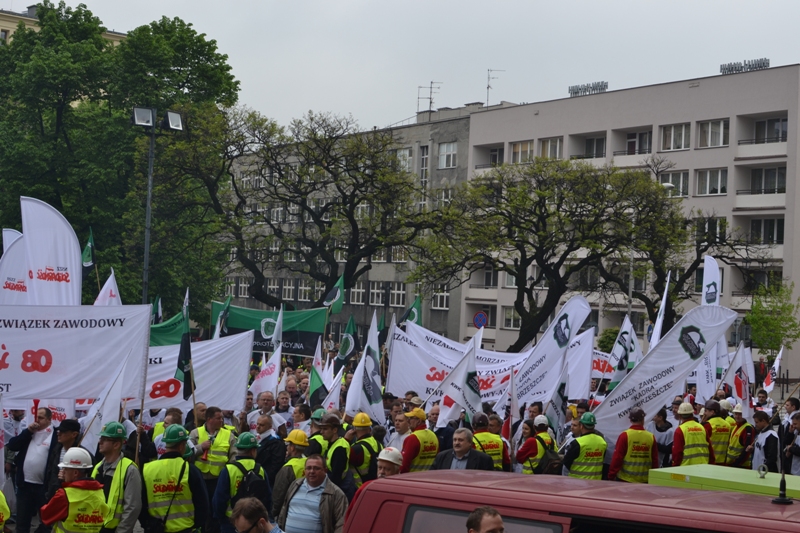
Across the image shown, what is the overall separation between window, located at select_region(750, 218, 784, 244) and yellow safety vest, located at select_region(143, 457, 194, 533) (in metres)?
47.4

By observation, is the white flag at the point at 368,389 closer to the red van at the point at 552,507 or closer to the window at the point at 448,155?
the red van at the point at 552,507

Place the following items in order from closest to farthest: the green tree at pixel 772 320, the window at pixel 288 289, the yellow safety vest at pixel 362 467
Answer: the yellow safety vest at pixel 362 467 < the green tree at pixel 772 320 < the window at pixel 288 289

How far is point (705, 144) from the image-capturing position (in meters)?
54.8

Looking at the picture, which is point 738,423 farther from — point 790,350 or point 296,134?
point 790,350

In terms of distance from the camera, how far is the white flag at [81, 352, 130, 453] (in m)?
9.45

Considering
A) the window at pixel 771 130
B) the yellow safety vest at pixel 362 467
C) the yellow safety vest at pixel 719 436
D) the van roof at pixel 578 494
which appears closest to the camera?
the van roof at pixel 578 494

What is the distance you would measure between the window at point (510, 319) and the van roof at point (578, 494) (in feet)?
185

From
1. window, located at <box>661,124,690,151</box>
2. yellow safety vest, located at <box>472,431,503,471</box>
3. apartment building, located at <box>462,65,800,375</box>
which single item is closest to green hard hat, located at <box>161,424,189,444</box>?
yellow safety vest, located at <box>472,431,503,471</box>

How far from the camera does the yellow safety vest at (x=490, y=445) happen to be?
36.6ft

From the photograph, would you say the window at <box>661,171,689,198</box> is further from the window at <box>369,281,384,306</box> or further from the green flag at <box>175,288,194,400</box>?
the green flag at <box>175,288,194,400</box>

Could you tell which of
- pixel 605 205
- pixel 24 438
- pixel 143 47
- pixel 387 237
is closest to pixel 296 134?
pixel 387 237

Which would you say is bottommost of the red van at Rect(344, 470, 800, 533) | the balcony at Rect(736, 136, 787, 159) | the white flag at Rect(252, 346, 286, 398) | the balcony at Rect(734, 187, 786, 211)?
the white flag at Rect(252, 346, 286, 398)

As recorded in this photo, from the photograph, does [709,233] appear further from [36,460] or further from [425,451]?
[36,460]

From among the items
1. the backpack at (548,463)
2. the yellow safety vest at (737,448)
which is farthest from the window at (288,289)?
the backpack at (548,463)
